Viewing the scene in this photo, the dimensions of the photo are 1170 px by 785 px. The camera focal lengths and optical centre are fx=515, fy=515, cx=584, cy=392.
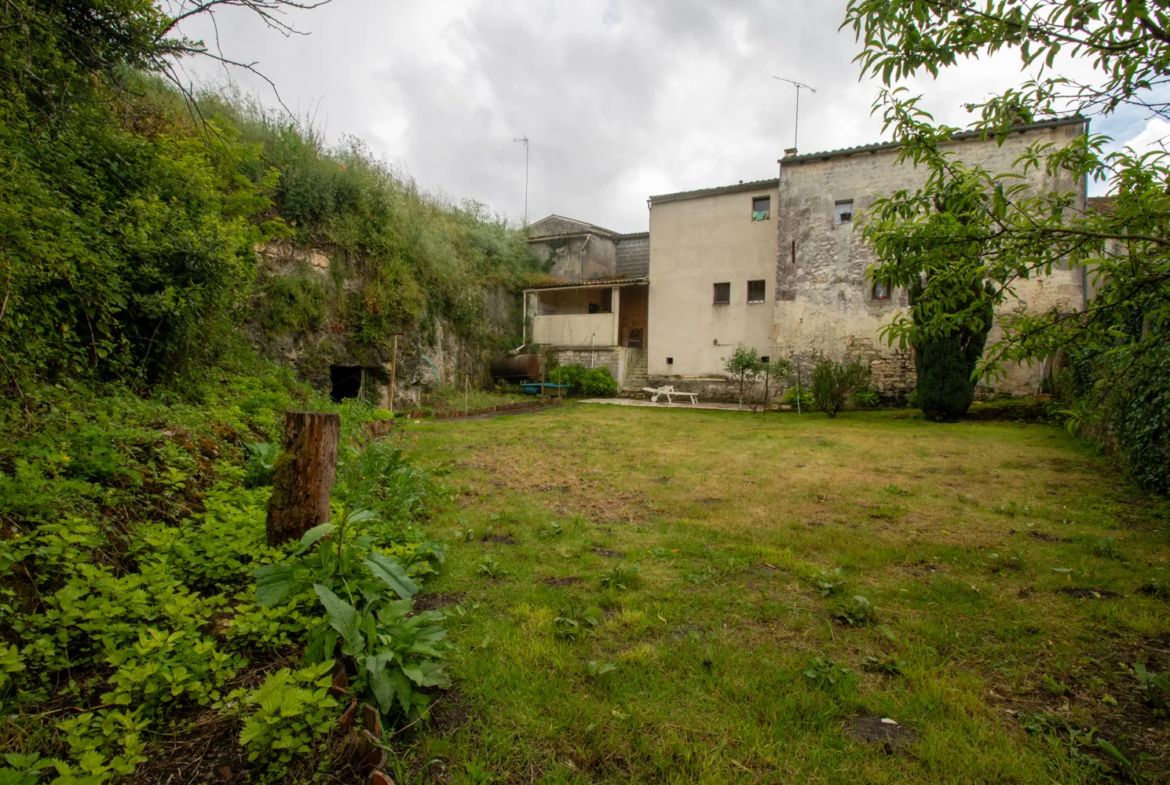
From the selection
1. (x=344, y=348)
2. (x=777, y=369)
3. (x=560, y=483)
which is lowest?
(x=560, y=483)

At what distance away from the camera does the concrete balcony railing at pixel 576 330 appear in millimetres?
18406

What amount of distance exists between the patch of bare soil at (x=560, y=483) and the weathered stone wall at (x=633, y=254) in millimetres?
17322

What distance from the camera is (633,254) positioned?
2306 centimetres

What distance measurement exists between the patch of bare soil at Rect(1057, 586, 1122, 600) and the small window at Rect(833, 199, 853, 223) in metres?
14.6

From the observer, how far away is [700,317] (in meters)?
17.6

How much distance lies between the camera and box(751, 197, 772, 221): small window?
16.8 m

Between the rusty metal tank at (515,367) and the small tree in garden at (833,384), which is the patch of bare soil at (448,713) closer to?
the small tree in garden at (833,384)

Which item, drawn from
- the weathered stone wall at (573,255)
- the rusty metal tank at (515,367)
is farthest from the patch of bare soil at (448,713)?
the weathered stone wall at (573,255)

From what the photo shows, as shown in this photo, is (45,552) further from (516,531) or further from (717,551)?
(717,551)

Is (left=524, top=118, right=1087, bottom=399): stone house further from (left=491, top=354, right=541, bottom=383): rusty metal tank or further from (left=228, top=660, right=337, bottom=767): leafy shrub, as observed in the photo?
(left=228, top=660, right=337, bottom=767): leafy shrub

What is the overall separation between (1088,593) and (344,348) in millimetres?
10702

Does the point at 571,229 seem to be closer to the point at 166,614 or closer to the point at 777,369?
the point at 777,369

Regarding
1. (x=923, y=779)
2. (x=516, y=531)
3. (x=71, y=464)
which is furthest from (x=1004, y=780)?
(x=71, y=464)

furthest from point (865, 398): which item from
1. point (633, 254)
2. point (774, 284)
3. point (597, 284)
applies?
point (633, 254)
